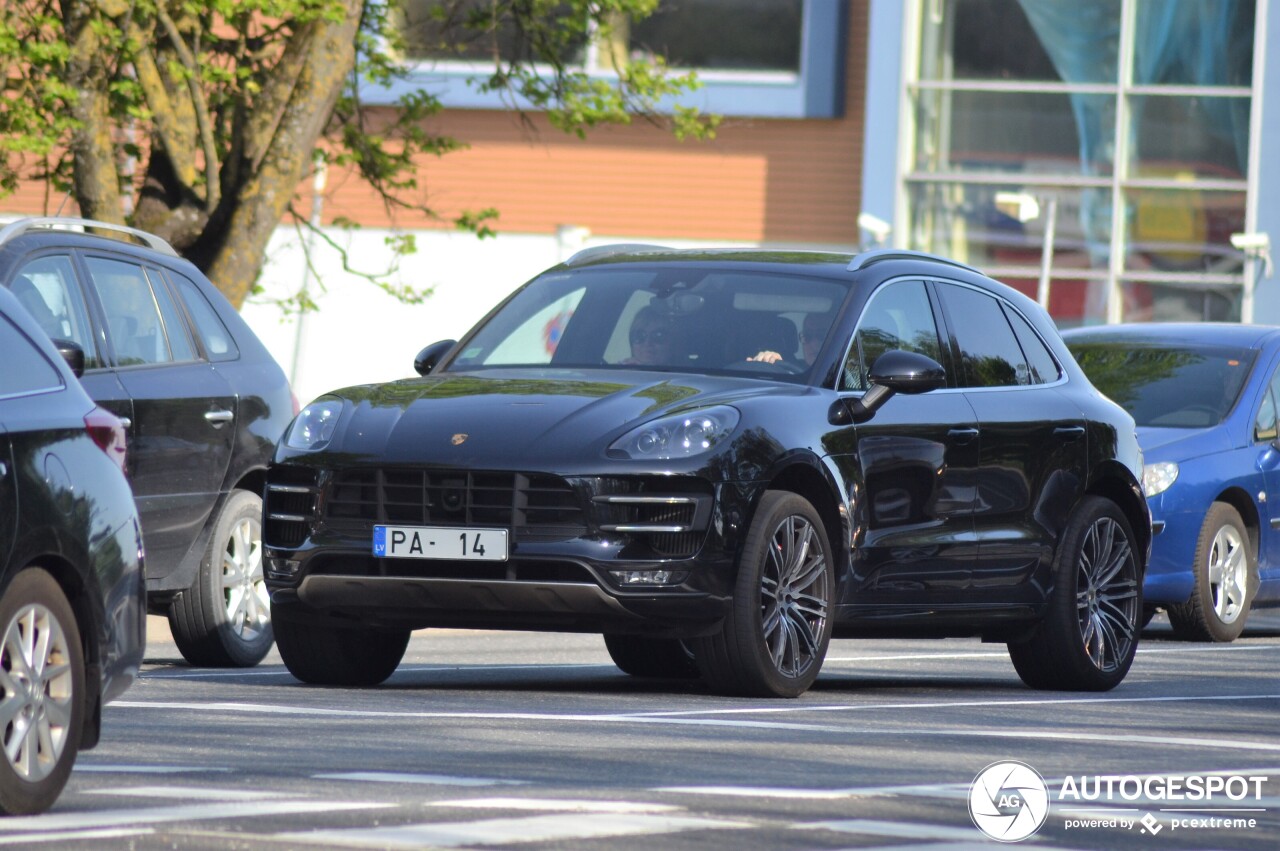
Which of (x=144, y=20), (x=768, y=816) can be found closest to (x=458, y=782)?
(x=768, y=816)

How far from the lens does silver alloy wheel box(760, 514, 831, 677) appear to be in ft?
30.4

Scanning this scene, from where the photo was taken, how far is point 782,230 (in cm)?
3469

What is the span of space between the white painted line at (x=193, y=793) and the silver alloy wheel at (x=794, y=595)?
3094 mm

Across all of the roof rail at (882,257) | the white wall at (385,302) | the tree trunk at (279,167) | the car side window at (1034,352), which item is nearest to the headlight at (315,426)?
the roof rail at (882,257)

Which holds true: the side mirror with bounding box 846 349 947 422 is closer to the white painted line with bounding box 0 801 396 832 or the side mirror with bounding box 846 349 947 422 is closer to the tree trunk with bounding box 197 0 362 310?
the white painted line with bounding box 0 801 396 832

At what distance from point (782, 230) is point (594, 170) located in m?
2.65

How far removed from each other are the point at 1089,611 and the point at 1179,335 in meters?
4.98

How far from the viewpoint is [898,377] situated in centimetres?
966

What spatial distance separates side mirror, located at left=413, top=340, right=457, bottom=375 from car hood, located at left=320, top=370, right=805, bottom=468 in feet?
2.18

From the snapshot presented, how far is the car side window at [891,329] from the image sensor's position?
10.1 metres

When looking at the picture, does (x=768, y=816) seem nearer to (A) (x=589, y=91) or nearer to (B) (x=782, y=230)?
(A) (x=589, y=91)

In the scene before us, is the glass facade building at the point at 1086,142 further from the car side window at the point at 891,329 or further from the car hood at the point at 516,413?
the car hood at the point at 516,413

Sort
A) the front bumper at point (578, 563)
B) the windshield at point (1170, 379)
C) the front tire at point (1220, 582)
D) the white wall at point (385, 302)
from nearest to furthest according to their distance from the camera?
the front bumper at point (578, 563) < the front tire at point (1220, 582) < the windshield at point (1170, 379) < the white wall at point (385, 302)

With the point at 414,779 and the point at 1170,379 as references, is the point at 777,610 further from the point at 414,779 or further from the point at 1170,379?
the point at 1170,379
